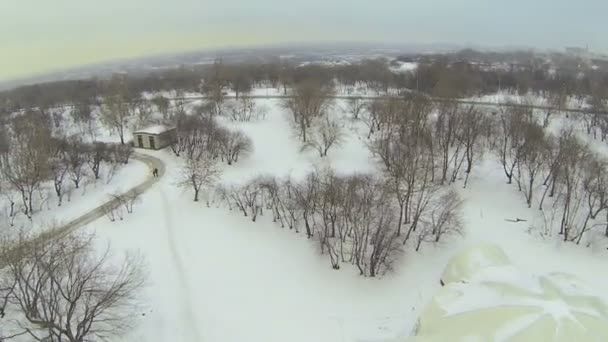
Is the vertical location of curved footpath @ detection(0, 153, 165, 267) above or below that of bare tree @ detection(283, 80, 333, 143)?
below

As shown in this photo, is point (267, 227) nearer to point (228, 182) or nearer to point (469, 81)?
point (228, 182)

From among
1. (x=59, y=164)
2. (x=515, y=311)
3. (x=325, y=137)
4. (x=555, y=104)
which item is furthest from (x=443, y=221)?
(x=555, y=104)

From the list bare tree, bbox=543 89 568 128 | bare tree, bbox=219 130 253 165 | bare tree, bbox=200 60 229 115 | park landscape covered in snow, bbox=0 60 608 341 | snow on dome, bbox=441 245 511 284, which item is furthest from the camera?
bare tree, bbox=200 60 229 115

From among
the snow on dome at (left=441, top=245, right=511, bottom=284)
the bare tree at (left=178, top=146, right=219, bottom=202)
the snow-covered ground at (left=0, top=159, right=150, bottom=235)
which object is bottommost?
the snow on dome at (left=441, top=245, right=511, bottom=284)

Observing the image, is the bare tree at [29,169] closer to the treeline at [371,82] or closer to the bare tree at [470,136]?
the bare tree at [470,136]

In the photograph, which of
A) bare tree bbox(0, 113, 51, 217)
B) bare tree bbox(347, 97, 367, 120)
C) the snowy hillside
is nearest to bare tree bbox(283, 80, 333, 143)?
bare tree bbox(347, 97, 367, 120)

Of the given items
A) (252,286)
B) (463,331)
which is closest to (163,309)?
(252,286)

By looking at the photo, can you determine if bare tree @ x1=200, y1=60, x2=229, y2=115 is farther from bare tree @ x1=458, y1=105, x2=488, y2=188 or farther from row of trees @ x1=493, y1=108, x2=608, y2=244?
row of trees @ x1=493, y1=108, x2=608, y2=244
